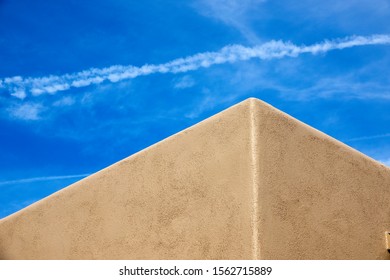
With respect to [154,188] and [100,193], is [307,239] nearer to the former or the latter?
[154,188]

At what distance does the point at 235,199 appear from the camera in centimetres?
457

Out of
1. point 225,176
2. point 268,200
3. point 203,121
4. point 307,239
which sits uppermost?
point 203,121

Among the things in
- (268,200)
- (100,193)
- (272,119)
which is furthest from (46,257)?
(272,119)

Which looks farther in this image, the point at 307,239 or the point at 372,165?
the point at 372,165

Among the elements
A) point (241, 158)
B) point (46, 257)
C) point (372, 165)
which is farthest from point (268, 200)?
point (46, 257)

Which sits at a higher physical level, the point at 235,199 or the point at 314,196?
the point at 314,196

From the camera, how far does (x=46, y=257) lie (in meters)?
5.93

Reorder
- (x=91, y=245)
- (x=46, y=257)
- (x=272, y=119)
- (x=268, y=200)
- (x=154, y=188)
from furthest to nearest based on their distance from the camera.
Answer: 1. (x=46, y=257)
2. (x=91, y=245)
3. (x=154, y=188)
4. (x=272, y=119)
5. (x=268, y=200)

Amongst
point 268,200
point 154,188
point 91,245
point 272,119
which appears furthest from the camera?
point 91,245

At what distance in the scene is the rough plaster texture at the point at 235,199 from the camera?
4.50 m

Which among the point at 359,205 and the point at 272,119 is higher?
the point at 272,119

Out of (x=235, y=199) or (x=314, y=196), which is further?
(x=314, y=196)

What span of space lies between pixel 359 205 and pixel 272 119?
1821mm

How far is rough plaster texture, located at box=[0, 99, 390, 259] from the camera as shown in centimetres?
450
